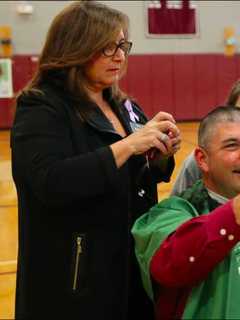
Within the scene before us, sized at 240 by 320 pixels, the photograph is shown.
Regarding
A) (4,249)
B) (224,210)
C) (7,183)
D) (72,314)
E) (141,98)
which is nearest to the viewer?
(224,210)

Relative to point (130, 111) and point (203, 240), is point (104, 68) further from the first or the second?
point (203, 240)

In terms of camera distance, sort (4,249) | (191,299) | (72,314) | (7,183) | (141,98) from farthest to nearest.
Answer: (141,98), (7,183), (4,249), (72,314), (191,299)

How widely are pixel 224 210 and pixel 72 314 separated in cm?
60

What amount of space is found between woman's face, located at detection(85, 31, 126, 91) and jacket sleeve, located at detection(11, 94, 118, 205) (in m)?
0.17

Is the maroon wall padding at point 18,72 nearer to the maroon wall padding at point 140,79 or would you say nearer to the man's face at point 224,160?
the maroon wall padding at point 140,79

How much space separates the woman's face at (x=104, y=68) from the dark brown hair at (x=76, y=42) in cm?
2

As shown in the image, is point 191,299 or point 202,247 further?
point 191,299

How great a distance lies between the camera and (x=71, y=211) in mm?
1260

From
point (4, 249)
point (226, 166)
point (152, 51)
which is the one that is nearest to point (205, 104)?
point (152, 51)

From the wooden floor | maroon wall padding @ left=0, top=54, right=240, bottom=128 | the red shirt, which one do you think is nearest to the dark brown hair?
the red shirt

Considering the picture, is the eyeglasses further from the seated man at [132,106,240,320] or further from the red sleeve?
the red sleeve

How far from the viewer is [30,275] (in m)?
1.32

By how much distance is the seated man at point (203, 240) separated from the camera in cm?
98

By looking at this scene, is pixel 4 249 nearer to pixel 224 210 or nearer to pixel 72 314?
pixel 72 314
